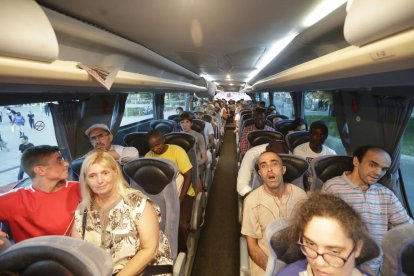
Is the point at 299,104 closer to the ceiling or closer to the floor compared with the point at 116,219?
closer to the ceiling

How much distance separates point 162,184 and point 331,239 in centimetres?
172

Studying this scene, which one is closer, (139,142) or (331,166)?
(331,166)

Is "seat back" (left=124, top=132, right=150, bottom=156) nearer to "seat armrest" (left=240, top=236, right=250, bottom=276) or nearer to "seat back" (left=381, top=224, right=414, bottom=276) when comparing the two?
"seat armrest" (left=240, top=236, right=250, bottom=276)

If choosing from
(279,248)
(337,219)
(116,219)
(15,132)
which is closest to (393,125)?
(337,219)

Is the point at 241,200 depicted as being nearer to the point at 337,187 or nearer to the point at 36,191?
the point at 337,187

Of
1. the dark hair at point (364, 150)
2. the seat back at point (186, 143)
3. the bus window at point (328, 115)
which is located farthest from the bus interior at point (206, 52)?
the seat back at point (186, 143)

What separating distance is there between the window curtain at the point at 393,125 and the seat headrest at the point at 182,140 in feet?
9.07

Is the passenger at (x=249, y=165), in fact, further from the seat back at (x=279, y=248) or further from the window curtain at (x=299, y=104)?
the window curtain at (x=299, y=104)

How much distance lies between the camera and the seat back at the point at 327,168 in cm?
277

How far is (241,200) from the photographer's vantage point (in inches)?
136

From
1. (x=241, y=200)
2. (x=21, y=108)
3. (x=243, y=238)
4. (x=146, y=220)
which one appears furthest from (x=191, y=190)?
(x=21, y=108)

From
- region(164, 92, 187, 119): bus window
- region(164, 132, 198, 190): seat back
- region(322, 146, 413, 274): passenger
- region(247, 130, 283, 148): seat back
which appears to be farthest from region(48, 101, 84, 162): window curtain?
region(164, 92, 187, 119): bus window

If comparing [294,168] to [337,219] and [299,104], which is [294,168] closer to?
[337,219]

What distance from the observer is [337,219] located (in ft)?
4.18
